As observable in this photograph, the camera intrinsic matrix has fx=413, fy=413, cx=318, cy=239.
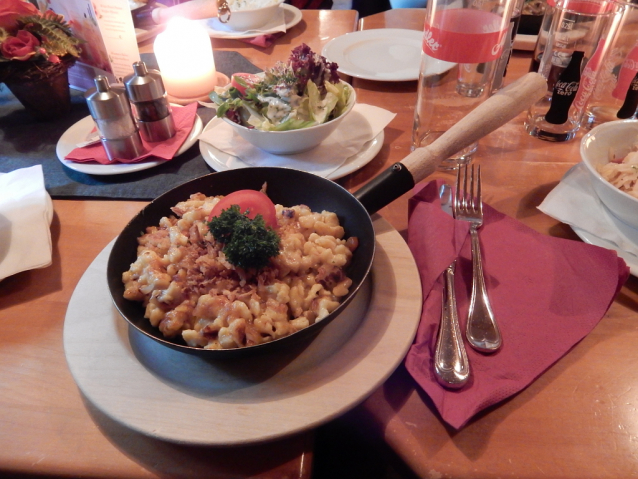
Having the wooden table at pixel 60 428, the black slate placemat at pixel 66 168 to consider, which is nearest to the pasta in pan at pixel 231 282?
the wooden table at pixel 60 428

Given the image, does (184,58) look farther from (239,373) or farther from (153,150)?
(239,373)

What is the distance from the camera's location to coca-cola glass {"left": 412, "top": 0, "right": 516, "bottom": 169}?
101 cm

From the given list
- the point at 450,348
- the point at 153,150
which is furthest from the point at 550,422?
the point at 153,150

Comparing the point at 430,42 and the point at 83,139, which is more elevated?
the point at 430,42

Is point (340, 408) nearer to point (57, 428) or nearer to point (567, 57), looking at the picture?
point (57, 428)

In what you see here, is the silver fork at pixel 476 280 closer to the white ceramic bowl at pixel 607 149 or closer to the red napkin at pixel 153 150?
the white ceramic bowl at pixel 607 149

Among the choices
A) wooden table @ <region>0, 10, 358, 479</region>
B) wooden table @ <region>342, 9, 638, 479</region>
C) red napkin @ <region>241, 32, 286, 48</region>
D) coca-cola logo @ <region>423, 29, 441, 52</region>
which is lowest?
wooden table @ <region>0, 10, 358, 479</region>

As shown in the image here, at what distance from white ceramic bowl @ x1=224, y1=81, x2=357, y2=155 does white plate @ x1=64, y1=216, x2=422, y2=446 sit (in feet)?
1.63

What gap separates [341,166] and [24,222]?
0.81 m

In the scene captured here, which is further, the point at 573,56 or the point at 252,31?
the point at 252,31

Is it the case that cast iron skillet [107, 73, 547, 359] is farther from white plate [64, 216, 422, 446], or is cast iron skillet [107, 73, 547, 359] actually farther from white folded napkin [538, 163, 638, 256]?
white folded napkin [538, 163, 638, 256]

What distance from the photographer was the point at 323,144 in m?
1.26

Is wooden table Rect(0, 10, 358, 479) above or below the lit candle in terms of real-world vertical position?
below

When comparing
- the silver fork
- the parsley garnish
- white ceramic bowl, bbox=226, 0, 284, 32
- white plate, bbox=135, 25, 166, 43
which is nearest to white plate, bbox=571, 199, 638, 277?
the silver fork
